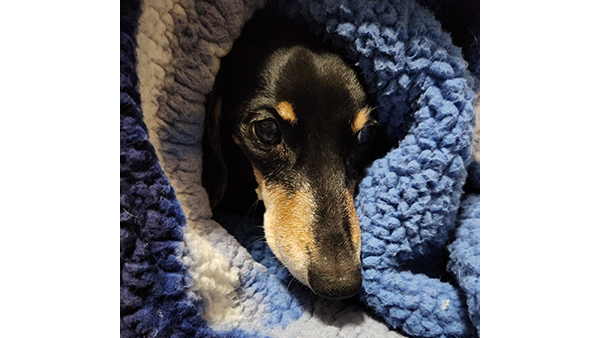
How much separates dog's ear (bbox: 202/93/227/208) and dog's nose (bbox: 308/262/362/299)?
0.34 metres

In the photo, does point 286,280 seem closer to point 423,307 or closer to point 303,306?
point 303,306

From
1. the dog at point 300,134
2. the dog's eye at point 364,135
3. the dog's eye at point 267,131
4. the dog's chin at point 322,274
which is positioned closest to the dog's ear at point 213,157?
the dog at point 300,134

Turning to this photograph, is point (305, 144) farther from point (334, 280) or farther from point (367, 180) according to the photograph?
point (334, 280)

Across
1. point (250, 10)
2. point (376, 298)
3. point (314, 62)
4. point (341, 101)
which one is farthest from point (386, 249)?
point (250, 10)

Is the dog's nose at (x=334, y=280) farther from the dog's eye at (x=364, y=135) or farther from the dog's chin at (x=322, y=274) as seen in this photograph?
the dog's eye at (x=364, y=135)

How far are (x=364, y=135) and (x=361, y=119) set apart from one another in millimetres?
63

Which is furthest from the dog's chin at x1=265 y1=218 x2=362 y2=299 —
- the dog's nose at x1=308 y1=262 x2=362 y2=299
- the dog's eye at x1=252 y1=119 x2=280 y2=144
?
the dog's eye at x1=252 y1=119 x2=280 y2=144

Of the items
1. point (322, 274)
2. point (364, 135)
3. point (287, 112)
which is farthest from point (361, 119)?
point (322, 274)

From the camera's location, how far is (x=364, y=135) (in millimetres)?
867

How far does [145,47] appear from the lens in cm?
66

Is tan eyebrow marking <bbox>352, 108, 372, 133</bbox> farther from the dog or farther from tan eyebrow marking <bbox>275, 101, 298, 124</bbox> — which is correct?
tan eyebrow marking <bbox>275, 101, 298, 124</bbox>

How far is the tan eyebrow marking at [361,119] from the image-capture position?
0.81m

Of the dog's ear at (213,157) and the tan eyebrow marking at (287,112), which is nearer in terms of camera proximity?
the tan eyebrow marking at (287,112)

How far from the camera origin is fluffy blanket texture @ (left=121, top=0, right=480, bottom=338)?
685mm
